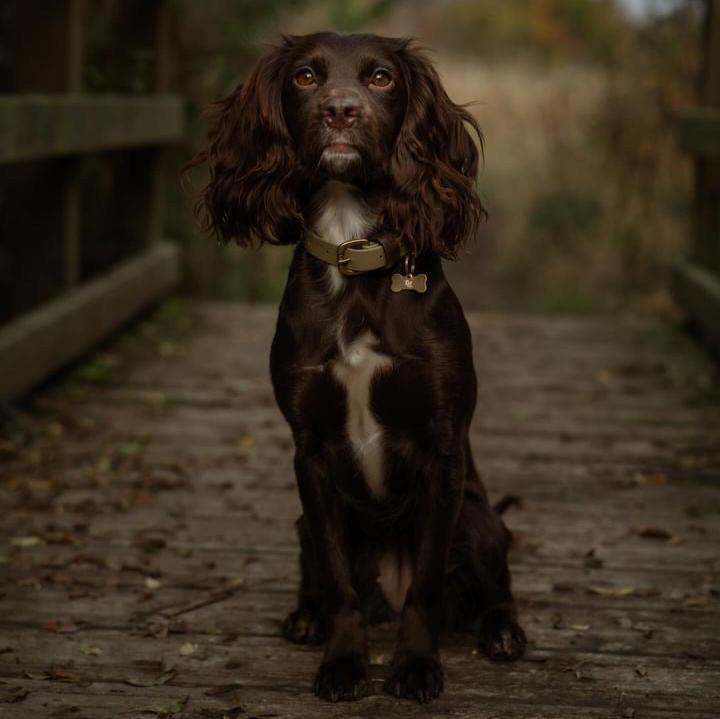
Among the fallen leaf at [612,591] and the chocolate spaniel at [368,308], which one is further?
the fallen leaf at [612,591]

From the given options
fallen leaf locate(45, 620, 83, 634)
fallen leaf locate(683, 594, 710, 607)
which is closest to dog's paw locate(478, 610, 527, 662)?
fallen leaf locate(683, 594, 710, 607)

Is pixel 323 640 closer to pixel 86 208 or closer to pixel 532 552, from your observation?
pixel 532 552

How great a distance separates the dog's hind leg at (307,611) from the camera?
2.98 metres

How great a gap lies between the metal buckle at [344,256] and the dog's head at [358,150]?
0.08 metres

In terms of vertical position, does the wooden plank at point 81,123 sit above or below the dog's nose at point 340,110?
below

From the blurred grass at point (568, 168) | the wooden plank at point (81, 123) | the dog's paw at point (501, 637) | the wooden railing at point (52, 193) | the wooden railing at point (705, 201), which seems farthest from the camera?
the blurred grass at point (568, 168)

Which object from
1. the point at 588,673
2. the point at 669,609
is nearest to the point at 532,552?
the point at 669,609

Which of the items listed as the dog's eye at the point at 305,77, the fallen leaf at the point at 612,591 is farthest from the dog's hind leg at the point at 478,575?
the dog's eye at the point at 305,77

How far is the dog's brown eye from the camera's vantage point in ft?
8.82

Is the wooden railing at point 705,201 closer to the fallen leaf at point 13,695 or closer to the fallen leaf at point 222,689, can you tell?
the fallen leaf at point 222,689

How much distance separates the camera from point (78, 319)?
5.74 metres

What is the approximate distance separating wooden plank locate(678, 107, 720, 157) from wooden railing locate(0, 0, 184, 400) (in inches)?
112

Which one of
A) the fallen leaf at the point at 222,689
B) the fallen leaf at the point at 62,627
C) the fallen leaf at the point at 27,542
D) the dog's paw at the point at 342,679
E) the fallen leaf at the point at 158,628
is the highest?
the dog's paw at the point at 342,679

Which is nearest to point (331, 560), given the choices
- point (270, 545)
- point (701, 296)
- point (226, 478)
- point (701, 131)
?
point (270, 545)
